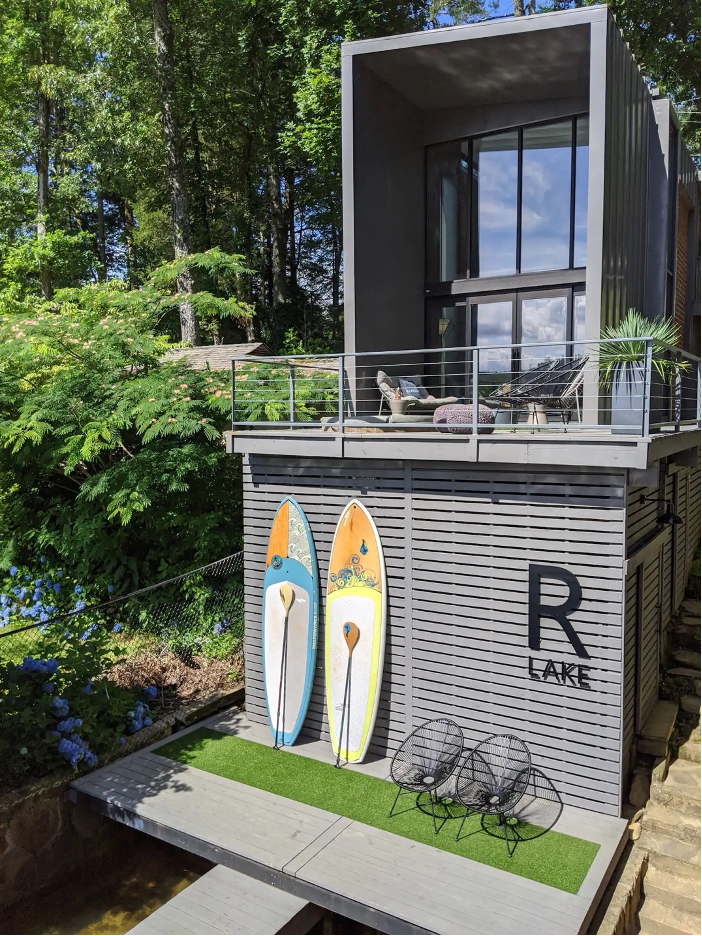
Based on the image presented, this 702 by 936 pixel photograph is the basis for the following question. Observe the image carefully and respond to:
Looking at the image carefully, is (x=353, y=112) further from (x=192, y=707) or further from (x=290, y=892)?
(x=290, y=892)

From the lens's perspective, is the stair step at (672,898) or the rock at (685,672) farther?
the rock at (685,672)

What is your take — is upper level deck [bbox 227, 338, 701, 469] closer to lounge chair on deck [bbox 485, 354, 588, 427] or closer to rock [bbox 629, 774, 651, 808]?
lounge chair on deck [bbox 485, 354, 588, 427]

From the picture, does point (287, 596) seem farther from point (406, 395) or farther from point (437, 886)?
point (437, 886)

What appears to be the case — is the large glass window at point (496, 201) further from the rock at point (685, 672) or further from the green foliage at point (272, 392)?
the rock at point (685, 672)

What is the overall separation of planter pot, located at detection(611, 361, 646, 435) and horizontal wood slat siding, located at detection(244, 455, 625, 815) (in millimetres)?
998

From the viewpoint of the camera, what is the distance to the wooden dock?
215 inches

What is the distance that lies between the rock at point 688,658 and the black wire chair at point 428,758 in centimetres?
440

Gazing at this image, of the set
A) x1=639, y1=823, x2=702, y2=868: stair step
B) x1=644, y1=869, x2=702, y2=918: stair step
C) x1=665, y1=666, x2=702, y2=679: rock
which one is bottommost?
x1=644, y1=869, x2=702, y2=918: stair step

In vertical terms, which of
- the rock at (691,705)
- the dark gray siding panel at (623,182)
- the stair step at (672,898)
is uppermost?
the dark gray siding panel at (623,182)

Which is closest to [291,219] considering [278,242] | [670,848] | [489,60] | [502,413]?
[278,242]

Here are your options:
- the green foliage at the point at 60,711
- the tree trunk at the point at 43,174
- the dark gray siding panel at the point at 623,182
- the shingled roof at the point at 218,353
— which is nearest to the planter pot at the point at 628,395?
the dark gray siding panel at the point at 623,182

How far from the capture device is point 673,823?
6.78 m

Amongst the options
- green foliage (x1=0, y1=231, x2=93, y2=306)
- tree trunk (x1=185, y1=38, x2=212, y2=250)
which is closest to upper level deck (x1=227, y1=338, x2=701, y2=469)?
green foliage (x1=0, y1=231, x2=93, y2=306)

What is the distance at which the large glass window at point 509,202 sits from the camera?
10734mm
